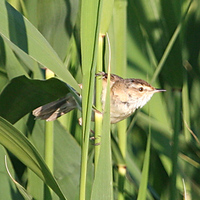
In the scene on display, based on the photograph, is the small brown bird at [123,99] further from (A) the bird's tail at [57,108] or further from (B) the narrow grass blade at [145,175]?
(B) the narrow grass blade at [145,175]

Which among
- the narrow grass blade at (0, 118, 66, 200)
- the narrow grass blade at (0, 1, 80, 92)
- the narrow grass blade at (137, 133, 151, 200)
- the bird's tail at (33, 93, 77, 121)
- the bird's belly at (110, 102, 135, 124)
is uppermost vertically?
the narrow grass blade at (0, 1, 80, 92)

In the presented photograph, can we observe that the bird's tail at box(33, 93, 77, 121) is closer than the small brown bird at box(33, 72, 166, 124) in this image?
Yes

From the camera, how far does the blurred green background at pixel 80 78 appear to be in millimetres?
802

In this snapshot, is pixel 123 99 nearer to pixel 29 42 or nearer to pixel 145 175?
pixel 145 175

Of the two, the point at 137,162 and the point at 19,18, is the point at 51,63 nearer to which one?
the point at 19,18

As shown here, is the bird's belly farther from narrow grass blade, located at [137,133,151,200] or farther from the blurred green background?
narrow grass blade, located at [137,133,151,200]

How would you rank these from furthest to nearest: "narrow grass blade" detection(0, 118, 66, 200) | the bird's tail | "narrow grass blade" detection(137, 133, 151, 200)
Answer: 1. the bird's tail
2. "narrow grass blade" detection(137, 133, 151, 200)
3. "narrow grass blade" detection(0, 118, 66, 200)

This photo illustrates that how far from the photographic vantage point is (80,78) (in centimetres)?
158

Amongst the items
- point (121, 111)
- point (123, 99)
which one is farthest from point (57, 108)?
point (123, 99)

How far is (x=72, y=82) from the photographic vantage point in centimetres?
79

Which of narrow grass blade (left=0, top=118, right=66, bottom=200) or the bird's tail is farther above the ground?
narrow grass blade (left=0, top=118, right=66, bottom=200)

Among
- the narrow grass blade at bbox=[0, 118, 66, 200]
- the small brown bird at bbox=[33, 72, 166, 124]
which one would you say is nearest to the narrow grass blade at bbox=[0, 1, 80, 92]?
the narrow grass blade at bbox=[0, 118, 66, 200]

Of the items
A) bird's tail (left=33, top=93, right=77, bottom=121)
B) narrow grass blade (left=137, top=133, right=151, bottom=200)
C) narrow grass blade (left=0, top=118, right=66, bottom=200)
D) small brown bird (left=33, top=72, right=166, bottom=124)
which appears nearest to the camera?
narrow grass blade (left=0, top=118, right=66, bottom=200)

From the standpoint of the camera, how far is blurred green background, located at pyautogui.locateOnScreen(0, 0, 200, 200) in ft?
2.63
